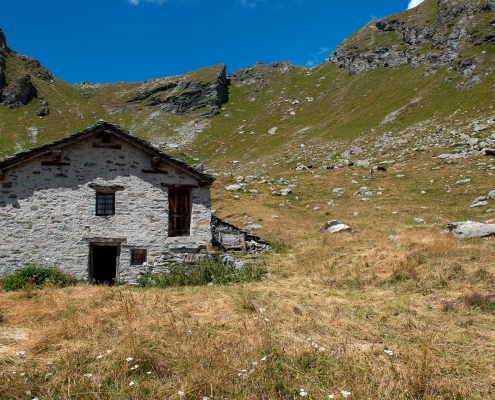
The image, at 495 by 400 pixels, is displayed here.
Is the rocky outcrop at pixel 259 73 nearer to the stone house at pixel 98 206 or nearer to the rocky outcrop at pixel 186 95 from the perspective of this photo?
the rocky outcrop at pixel 186 95

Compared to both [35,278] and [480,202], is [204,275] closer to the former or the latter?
[35,278]

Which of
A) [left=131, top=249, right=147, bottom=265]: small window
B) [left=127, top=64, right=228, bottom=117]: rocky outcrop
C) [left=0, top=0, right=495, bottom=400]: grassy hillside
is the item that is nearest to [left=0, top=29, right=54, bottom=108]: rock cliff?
[left=127, top=64, right=228, bottom=117]: rocky outcrop

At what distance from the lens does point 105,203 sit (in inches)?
596

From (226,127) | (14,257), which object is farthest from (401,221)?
(226,127)

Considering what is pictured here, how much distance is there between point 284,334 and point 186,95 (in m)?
88.6

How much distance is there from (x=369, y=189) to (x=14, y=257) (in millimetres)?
25657

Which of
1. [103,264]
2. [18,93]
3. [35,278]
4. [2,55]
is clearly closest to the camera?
[35,278]

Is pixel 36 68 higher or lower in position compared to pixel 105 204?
higher

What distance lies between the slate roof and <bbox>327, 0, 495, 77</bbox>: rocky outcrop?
1994 inches

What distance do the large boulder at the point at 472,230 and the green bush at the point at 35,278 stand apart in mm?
15915

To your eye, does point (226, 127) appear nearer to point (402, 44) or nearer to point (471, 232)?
point (402, 44)

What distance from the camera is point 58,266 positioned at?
47.3ft

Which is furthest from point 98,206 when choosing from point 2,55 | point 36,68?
point 36,68

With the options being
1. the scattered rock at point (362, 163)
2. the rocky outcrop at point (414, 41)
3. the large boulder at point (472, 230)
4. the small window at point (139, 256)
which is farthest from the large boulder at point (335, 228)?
the rocky outcrop at point (414, 41)
